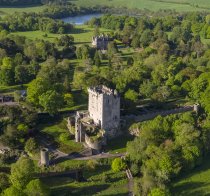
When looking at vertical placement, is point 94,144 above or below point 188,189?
above

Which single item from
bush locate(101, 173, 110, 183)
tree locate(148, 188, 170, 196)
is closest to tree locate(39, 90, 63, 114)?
bush locate(101, 173, 110, 183)

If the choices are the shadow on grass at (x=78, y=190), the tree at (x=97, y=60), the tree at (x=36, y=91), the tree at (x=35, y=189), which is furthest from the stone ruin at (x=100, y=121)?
the tree at (x=97, y=60)

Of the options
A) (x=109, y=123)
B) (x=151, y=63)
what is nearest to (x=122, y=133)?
(x=109, y=123)

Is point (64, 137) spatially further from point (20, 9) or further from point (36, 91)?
point (20, 9)

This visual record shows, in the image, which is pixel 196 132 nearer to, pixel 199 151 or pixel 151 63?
pixel 199 151

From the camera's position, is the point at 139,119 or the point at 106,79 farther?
the point at 106,79

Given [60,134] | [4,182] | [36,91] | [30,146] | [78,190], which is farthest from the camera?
[36,91]

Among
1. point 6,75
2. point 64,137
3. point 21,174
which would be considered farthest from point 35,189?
point 6,75

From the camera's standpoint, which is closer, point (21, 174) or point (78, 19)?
point (21, 174)
